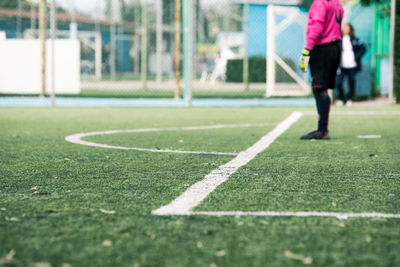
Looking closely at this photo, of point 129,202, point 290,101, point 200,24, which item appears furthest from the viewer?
point 200,24

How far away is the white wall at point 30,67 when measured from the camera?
1353 centimetres

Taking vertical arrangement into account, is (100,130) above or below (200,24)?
below

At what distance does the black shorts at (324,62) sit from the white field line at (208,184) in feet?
2.65

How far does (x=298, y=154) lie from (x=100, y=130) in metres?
3.05

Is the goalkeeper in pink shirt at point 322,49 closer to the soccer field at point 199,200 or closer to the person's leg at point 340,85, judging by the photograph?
the soccer field at point 199,200

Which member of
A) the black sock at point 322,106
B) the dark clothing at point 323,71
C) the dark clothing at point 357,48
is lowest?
the black sock at point 322,106

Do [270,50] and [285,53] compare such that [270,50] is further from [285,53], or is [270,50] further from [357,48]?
[357,48]

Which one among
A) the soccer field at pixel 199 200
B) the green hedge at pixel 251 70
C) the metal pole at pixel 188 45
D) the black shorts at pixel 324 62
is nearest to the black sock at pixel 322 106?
the black shorts at pixel 324 62

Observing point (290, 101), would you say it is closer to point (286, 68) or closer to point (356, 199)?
point (286, 68)

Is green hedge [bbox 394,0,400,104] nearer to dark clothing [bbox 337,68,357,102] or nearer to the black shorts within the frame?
dark clothing [bbox 337,68,357,102]

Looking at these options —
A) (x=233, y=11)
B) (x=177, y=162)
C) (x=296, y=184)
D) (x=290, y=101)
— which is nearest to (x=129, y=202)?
(x=296, y=184)

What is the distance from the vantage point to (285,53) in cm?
1661

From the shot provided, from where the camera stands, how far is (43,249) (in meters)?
2.38

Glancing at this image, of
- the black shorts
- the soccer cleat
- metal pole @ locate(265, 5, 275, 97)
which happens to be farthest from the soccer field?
metal pole @ locate(265, 5, 275, 97)
